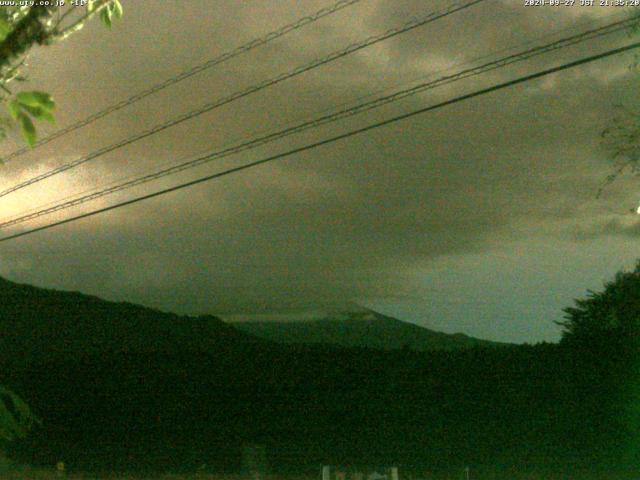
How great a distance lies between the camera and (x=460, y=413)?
1505cm

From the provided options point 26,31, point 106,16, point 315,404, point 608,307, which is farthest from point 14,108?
point 608,307

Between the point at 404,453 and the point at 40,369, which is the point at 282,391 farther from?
the point at 40,369

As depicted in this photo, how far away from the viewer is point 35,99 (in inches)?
121

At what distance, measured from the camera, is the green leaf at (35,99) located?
308 centimetres

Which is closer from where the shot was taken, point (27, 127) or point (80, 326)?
point (27, 127)

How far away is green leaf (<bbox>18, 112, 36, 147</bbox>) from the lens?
3094mm

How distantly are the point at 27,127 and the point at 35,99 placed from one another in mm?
116

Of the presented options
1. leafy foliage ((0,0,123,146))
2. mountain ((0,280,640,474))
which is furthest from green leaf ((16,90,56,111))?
mountain ((0,280,640,474))

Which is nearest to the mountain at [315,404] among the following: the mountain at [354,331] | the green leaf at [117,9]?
the mountain at [354,331]

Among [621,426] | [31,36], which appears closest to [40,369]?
[621,426]

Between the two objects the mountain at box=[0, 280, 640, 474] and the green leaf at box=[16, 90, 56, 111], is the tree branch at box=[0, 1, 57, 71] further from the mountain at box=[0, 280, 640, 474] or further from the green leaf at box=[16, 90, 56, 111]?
the mountain at box=[0, 280, 640, 474]

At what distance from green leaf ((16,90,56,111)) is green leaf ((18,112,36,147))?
0.05 metres

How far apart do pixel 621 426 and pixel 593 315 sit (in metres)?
6.78

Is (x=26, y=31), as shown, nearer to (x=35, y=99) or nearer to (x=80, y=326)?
(x=35, y=99)
